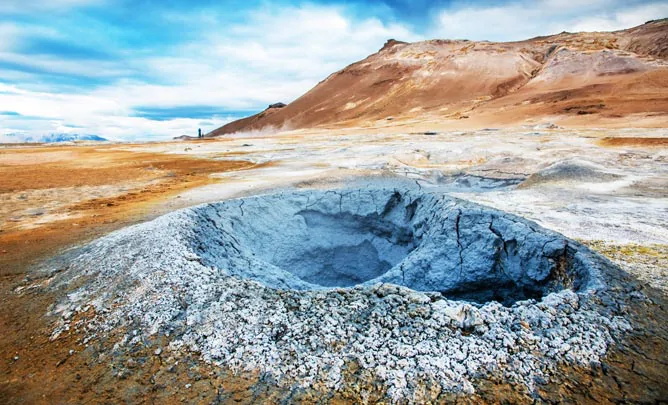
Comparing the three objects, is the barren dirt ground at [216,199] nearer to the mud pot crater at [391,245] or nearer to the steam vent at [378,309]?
the steam vent at [378,309]

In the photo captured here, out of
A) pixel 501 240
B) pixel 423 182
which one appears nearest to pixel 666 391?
pixel 501 240

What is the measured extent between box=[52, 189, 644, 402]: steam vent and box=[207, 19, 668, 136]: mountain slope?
918 inches

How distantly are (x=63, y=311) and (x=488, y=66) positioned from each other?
46.5m

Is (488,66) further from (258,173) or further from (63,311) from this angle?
(63,311)

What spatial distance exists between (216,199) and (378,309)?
490 cm

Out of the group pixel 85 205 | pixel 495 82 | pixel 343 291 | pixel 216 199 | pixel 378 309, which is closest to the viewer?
pixel 378 309

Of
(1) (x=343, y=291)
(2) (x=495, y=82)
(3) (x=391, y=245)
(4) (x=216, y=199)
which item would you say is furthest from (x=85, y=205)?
(2) (x=495, y=82)

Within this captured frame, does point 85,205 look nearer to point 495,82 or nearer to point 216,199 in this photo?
point 216,199

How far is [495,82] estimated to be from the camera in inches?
1558

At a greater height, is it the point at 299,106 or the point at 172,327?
the point at 299,106

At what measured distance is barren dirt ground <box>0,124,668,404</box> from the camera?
6.74 ft

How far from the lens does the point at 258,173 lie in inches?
397

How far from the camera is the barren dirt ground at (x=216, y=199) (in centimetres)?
205

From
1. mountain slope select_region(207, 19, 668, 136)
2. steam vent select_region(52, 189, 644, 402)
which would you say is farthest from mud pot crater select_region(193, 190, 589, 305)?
mountain slope select_region(207, 19, 668, 136)
